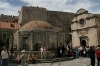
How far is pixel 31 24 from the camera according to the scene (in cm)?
1566

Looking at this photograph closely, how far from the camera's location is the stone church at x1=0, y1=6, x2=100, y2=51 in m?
14.4

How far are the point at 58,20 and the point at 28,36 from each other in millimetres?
24667

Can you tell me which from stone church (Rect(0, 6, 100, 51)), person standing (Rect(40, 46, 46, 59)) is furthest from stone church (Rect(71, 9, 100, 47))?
person standing (Rect(40, 46, 46, 59))

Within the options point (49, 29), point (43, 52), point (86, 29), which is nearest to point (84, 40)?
point (86, 29)

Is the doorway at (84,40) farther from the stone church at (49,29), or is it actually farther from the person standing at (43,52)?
the person standing at (43,52)

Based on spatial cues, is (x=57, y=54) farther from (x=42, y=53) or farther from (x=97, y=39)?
(x=97, y=39)

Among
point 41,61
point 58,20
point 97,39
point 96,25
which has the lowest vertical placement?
point 41,61

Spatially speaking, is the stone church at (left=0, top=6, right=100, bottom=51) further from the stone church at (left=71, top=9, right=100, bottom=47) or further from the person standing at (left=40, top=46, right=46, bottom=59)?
the person standing at (left=40, top=46, right=46, bottom=59)

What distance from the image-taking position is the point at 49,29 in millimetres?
15367

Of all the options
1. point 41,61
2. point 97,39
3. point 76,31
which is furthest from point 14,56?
point 76,31

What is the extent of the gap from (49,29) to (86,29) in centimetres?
1549

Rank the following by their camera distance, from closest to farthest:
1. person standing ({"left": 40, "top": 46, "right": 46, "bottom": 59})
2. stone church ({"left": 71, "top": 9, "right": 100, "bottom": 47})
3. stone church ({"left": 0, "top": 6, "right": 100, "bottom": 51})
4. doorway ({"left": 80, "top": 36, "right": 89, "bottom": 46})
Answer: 1. person standing ({"left": 40, "top": 46, "right": 46, "bottom": 59})
2. stone church ({"left": 0, "top": 6, "right": 100, "bottom": 51})
3. stone church ({"left": 71, "top": 9, "right": 100, "bottom": 47})
4. doorway ({"left": 80, "top": 36, "right": 89, "bottom": 46})

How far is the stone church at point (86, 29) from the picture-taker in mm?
27697

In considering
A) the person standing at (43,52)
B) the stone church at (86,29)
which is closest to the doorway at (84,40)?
the stone church at (86,29)
